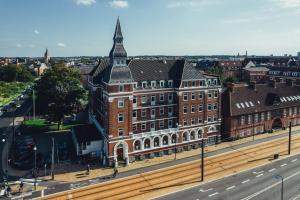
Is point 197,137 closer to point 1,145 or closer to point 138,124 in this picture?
point 138,124

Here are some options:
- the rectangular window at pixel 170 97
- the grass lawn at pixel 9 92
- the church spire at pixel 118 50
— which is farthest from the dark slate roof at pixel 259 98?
the grass lawn at pixel 9 92

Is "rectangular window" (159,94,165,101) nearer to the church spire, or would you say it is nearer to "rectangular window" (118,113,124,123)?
"rectangular window" (118,113,124,123)

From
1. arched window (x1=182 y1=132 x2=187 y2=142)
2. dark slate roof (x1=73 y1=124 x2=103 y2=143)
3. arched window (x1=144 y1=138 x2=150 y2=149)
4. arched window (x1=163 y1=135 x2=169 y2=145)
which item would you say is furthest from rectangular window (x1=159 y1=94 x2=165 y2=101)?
dark slate roof (x1=73 y1=124 x2=103 y2=143)

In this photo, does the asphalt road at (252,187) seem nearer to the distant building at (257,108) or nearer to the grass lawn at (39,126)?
the distant building at (257,108)

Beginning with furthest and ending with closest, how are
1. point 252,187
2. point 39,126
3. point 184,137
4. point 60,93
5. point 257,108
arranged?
point 39,126
point 257,108
point 60,93
point 184,137
point 252,187

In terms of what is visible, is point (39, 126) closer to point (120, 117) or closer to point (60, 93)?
point (60, 93)

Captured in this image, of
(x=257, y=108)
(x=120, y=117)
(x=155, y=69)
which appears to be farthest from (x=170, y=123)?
(x=257, y=108)

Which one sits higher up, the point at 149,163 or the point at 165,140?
the point at 165,140
